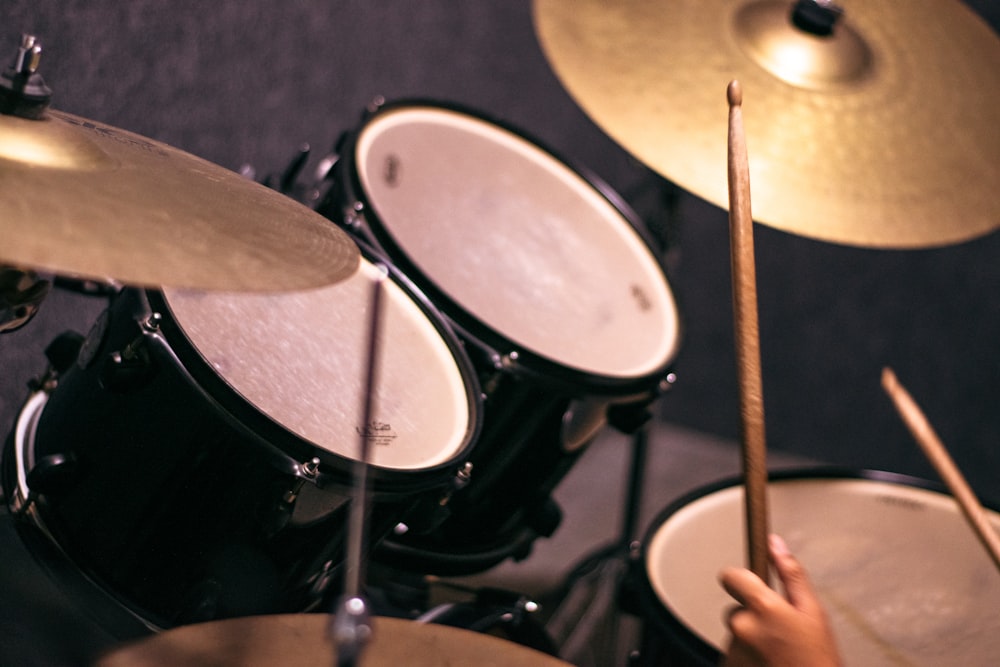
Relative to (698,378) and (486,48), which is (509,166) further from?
(698,378)

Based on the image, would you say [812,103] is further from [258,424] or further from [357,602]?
[357,602]

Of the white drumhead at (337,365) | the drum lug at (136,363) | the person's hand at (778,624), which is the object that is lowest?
the white drumhead at (337,365)

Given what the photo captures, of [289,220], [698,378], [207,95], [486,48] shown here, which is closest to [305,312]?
[289,220]

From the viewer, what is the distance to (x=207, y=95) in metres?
1.31

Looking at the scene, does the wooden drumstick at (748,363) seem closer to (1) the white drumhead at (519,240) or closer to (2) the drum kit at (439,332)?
(2) the drum kit at (439,332)

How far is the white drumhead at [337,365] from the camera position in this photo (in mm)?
760

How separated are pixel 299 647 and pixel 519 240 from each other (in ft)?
2.00

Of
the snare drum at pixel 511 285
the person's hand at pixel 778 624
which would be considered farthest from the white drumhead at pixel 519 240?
the person's hand at pixel 778 624

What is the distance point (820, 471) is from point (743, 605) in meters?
0.53

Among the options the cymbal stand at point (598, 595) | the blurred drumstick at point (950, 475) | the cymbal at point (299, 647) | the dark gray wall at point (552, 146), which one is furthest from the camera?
the cymbal stand at point (598, 595)

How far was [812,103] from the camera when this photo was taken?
1.08 meters

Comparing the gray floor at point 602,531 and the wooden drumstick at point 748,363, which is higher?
the wooden drumstick at point 748,363

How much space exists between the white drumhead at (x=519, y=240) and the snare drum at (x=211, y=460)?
19 cm

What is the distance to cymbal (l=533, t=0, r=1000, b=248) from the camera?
3.35 ft
